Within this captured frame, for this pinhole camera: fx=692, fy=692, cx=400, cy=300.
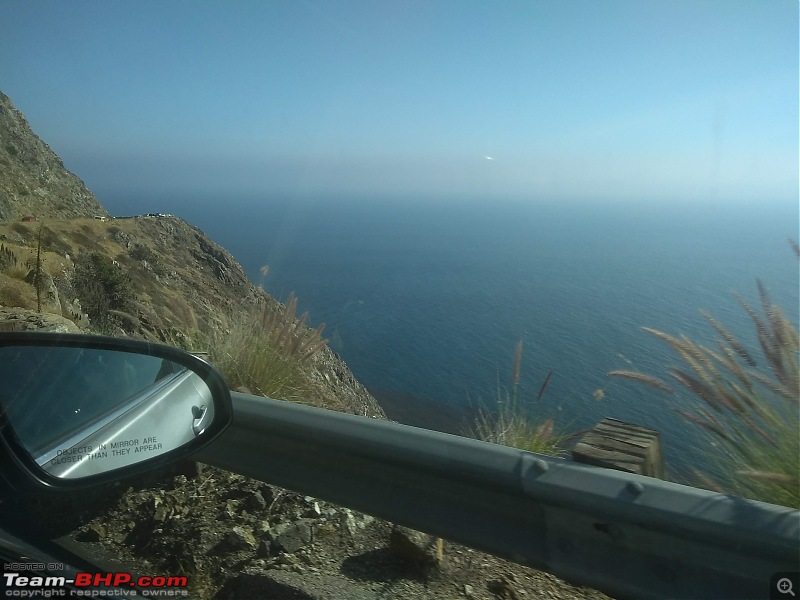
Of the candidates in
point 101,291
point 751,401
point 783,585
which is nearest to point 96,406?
point 783,585

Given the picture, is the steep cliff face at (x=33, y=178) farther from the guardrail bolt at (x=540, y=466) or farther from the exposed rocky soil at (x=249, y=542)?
the guardrail bolt at (x=540, y=466)

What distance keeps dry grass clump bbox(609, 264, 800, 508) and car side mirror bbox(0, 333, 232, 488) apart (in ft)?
7.32

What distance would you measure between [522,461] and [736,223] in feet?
49.2

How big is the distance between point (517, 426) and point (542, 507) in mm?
2131

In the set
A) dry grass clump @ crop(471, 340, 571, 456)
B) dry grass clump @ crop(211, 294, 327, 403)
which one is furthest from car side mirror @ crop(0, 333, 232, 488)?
dry grass clump @ crop(211, 294, 327, 403)

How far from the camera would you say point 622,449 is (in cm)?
293

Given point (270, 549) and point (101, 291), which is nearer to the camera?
point (270, 549)

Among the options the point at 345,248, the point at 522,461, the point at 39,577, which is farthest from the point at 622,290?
the point at 345,248

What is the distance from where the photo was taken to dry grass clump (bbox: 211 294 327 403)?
18.1 feet

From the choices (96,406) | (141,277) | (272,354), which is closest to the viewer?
(96,406)

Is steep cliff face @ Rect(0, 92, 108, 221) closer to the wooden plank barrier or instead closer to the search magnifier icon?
the wooden plank barrier

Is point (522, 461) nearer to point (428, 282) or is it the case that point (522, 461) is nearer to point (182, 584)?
point (182, 584)

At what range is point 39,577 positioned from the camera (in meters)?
2.28

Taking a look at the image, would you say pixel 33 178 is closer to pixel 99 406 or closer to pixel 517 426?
pixel 517 426
